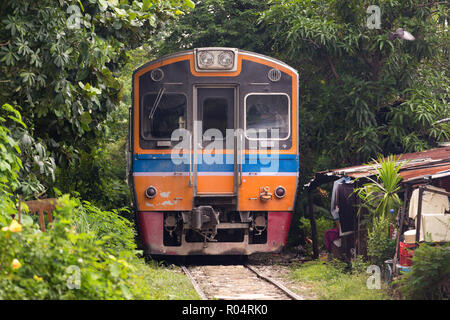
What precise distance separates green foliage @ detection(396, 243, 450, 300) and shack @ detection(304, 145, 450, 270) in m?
0.53

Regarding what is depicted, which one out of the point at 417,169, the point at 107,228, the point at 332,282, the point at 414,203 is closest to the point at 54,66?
the point at 107,228

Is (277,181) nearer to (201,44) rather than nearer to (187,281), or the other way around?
(187,281)

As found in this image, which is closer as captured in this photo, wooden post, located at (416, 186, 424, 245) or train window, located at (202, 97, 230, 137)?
wooden post, located at (416, 186, 424, 245)

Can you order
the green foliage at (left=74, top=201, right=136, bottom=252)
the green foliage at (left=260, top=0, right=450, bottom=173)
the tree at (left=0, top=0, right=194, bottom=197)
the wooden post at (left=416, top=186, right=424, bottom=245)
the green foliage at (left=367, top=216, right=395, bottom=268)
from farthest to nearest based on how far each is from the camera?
the green foliage at (left=260, top=0, right=450, bottom=173)
the green foliage at (left=367, top=216, right=395, bottom=268)
the green foliage at (left=74, top=201, right=136, bottom=252)
the tree at (left=0, top=0, right=194, bottom=197)
the wooden post at (left=416, top=186, right=424, bottom=245)

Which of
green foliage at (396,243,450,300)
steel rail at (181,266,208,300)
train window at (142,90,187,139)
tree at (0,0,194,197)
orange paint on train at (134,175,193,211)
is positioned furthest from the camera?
train window at (142,90,187,139)

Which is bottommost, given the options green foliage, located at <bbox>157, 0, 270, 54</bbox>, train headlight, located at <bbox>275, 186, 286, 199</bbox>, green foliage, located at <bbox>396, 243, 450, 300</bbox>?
green foliage, located at <bbox>396, 243, 450, 300</bbox>

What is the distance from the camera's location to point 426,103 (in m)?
13.4

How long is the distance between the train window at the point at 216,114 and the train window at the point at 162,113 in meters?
0.36

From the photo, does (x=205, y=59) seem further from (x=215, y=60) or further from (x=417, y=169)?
(x=417, y=169)

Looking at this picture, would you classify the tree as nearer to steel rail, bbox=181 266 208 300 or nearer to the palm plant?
steel rail, bbox=181 266 208 300

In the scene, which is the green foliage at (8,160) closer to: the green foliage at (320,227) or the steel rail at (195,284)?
the steel rail at (195,284)

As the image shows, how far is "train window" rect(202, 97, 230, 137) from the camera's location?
11375 millimetres

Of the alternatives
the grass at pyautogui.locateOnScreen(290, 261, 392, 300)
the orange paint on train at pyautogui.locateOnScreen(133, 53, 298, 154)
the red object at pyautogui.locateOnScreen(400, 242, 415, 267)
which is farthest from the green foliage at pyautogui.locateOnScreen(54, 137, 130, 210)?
the red object at pyautogui.locateOnScreen(400, 242, 415, 267)
